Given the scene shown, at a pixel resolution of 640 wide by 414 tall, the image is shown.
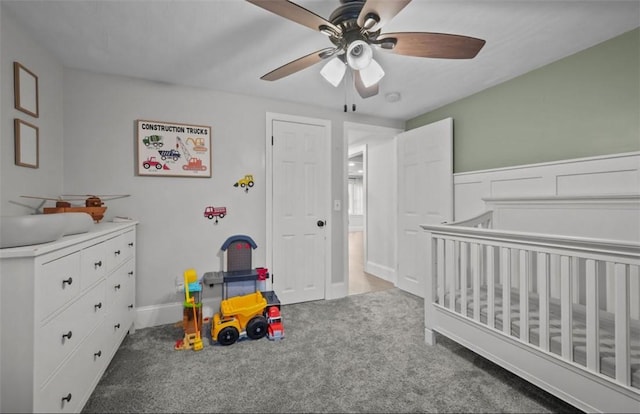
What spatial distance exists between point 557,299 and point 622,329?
83cm

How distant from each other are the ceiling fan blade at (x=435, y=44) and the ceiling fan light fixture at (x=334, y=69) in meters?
0.27

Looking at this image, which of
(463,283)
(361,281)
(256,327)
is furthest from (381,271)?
(256,327)

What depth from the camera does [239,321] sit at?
219 centimetres

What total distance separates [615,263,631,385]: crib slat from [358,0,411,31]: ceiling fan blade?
1.46 metres

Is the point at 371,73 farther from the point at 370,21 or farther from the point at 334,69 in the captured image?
the point at 370,21

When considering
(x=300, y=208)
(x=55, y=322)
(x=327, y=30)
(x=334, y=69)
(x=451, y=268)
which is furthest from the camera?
(x=300, y=208)

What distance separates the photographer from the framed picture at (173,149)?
241 cm

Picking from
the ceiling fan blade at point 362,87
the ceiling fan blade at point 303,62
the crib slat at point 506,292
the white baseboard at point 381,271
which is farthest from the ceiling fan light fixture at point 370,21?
the white baseboard at point 381,271

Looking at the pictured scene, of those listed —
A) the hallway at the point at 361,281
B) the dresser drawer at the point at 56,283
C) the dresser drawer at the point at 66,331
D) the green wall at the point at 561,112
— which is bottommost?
the hallway at the point at 361,281

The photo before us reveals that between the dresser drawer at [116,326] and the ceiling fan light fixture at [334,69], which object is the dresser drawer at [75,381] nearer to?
the dresser drawer at [116,326]

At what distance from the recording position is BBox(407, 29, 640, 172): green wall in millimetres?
1808

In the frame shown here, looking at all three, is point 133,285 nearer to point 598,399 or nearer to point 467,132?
point 598,399

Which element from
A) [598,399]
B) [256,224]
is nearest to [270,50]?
[256,224]

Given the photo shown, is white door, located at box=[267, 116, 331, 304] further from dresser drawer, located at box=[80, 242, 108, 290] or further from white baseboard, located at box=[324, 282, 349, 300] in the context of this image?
dresser drawer, located at box=[80, 242, 108, 290]
